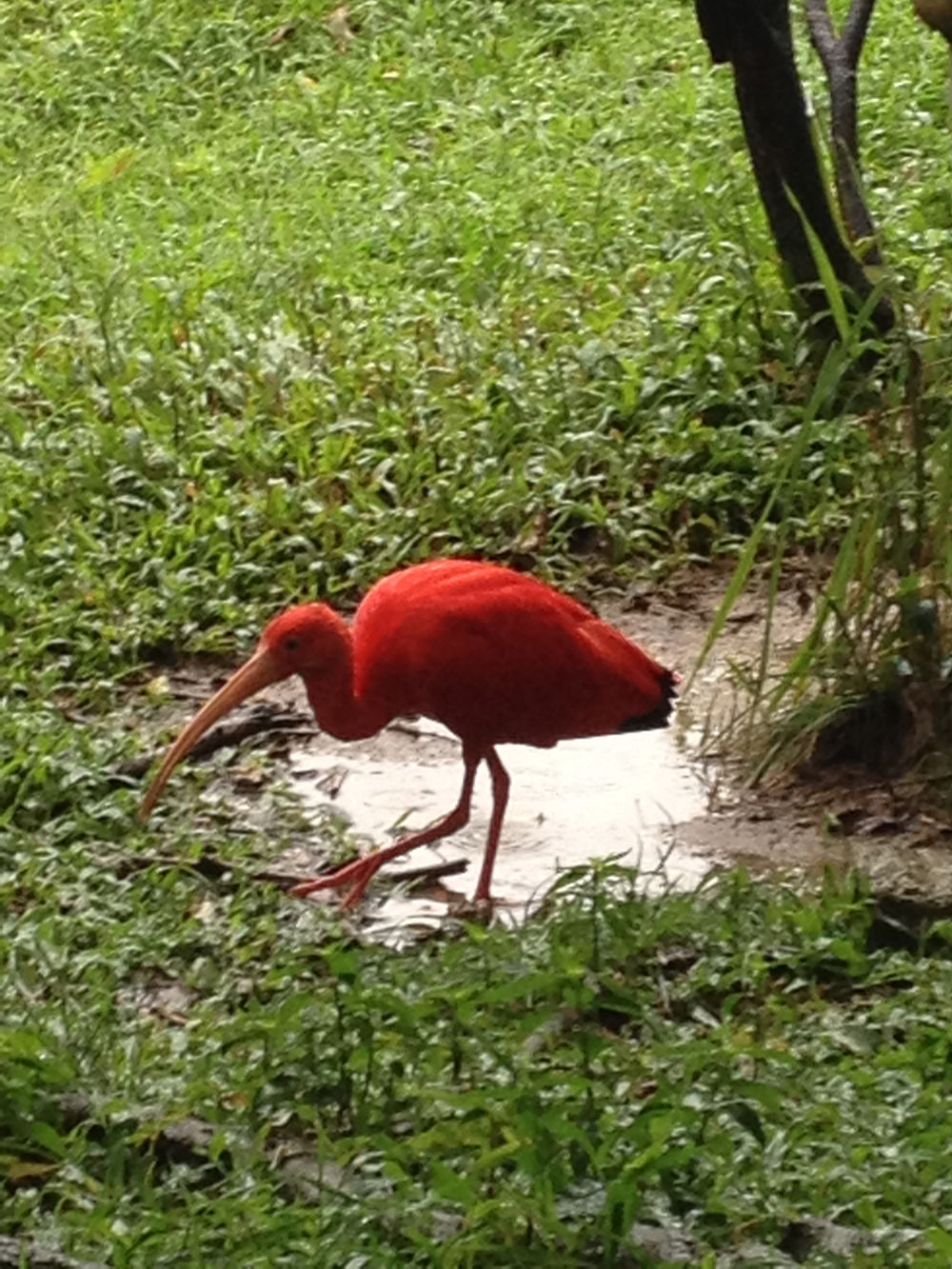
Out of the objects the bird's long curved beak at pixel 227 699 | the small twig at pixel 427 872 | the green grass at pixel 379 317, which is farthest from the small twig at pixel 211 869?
the green grass at pixel 379 317

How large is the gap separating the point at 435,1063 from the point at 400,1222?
48 centimetres

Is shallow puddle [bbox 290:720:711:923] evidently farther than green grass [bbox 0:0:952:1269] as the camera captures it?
Yes

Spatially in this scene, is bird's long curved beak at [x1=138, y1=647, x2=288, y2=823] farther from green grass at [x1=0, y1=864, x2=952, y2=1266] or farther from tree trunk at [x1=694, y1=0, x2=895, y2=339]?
tree trunk at [x1=694, y1=0, x2=895, y2=339]

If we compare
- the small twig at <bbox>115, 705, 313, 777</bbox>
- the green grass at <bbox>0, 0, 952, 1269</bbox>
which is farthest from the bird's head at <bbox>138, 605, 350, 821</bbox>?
the small twig at <bbox>115, 705, 313, 777</bbox>

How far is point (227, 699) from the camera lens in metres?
4.95

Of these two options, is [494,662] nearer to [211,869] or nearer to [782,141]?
[211,869]

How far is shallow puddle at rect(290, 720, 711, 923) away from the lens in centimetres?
503

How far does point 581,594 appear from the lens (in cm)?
628

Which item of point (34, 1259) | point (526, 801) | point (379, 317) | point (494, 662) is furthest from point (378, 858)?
point (379, 317)

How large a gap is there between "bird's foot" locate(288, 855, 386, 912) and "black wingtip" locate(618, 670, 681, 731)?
0.63 m

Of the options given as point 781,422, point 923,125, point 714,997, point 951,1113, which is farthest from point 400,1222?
point 923,125

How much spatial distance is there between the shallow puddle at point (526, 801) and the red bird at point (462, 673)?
16 cm

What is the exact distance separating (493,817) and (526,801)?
0.50m

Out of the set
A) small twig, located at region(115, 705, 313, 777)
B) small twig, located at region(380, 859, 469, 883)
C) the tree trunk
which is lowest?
small twig, located at region(380, 859, 469, 883)
